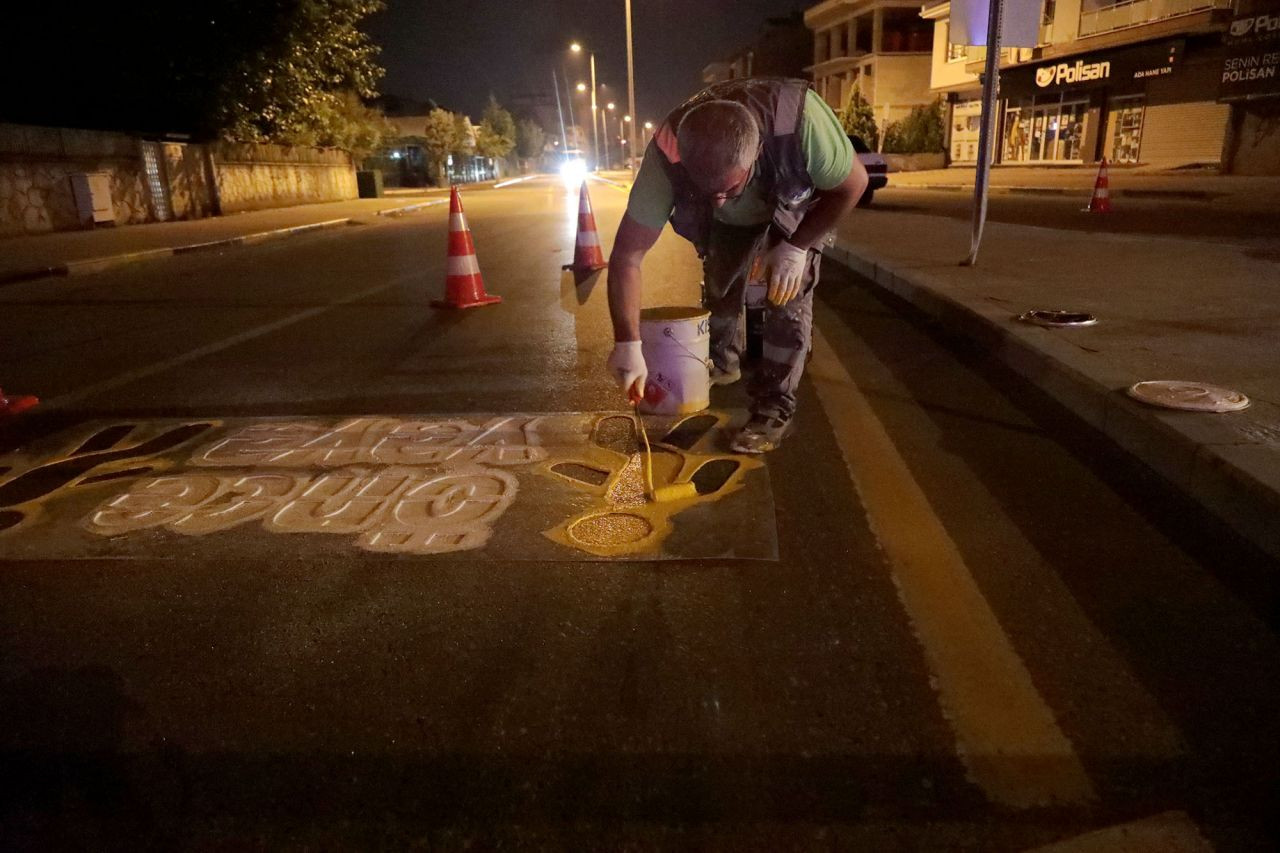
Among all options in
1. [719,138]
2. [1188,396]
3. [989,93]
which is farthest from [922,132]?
[719,138]

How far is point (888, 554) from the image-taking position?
2.81 meters

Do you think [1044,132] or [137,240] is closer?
[137,240]

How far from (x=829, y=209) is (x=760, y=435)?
97 centimetres

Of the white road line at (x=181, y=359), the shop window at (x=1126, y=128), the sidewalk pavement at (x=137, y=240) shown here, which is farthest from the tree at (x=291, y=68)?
the shop window at (x=1126, y=128)

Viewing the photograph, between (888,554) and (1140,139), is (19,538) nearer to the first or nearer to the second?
(888,554)

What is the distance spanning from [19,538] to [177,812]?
5.84 ft

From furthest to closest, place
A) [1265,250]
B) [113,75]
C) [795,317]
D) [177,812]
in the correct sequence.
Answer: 1. [113,75]
2. [1265,250]
3. [795,317]
4. [177,812]

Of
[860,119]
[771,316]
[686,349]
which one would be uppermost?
[860,119]

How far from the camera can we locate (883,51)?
4775 centimetres

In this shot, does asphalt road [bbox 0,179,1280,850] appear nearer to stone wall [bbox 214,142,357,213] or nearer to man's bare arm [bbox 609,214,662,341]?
man's bare arm [bbox 609,214,662,341]

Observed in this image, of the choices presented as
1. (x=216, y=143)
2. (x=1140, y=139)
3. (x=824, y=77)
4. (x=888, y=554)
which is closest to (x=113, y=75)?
(x=216, y=143)

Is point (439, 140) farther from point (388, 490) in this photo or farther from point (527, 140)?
point (388, 490)

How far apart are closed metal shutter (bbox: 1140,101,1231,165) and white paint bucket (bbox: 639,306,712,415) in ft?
84.8

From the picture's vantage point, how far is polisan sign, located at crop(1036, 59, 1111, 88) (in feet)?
93.7
